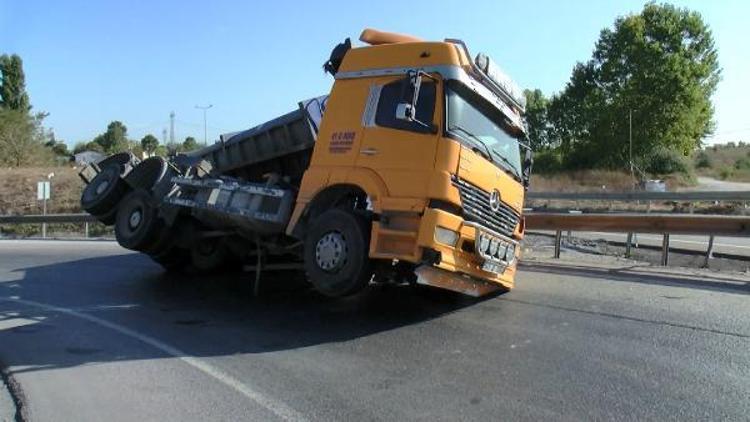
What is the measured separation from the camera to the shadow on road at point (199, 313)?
21.8ft

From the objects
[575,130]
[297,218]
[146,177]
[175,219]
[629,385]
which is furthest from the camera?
[575,130]

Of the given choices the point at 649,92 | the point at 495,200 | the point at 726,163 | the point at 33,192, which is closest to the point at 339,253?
the point at 495,200

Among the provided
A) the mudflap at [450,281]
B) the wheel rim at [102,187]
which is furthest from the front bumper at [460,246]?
the wheel rim at [102,187]

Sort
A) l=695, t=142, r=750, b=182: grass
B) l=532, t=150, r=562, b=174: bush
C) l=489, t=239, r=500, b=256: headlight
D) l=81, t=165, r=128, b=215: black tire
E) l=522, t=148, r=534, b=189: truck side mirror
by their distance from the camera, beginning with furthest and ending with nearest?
l=532, t=150, r=562, b=174: bush
l=695, t=142, r=750, b=182: grass
l=81, t=165, r=128, b=215: black tire
l=522, t=148, r=534, b=189: truck side mirror
l=489, t=239, r=500, b=256: headlight

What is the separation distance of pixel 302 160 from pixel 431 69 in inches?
94.5

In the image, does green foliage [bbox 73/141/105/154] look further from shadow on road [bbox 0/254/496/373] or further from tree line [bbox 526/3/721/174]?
shadow on road [bbox 0/254/496/373]

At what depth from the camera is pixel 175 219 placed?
10.3 meters

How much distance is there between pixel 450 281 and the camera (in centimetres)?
730

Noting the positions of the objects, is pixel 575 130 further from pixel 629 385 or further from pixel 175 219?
pixel 629 385

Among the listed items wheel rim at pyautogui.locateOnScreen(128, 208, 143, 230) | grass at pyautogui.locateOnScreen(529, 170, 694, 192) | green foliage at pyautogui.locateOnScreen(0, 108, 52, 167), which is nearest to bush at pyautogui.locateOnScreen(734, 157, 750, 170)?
grass at pyautogui.locateOnScreen(529, 170, 694, 192)

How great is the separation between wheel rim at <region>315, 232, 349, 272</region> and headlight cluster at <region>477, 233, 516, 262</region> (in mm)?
1371

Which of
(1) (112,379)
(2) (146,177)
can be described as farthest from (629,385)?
(2) (146,177)

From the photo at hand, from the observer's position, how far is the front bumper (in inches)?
267

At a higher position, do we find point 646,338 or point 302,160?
point 302,160
